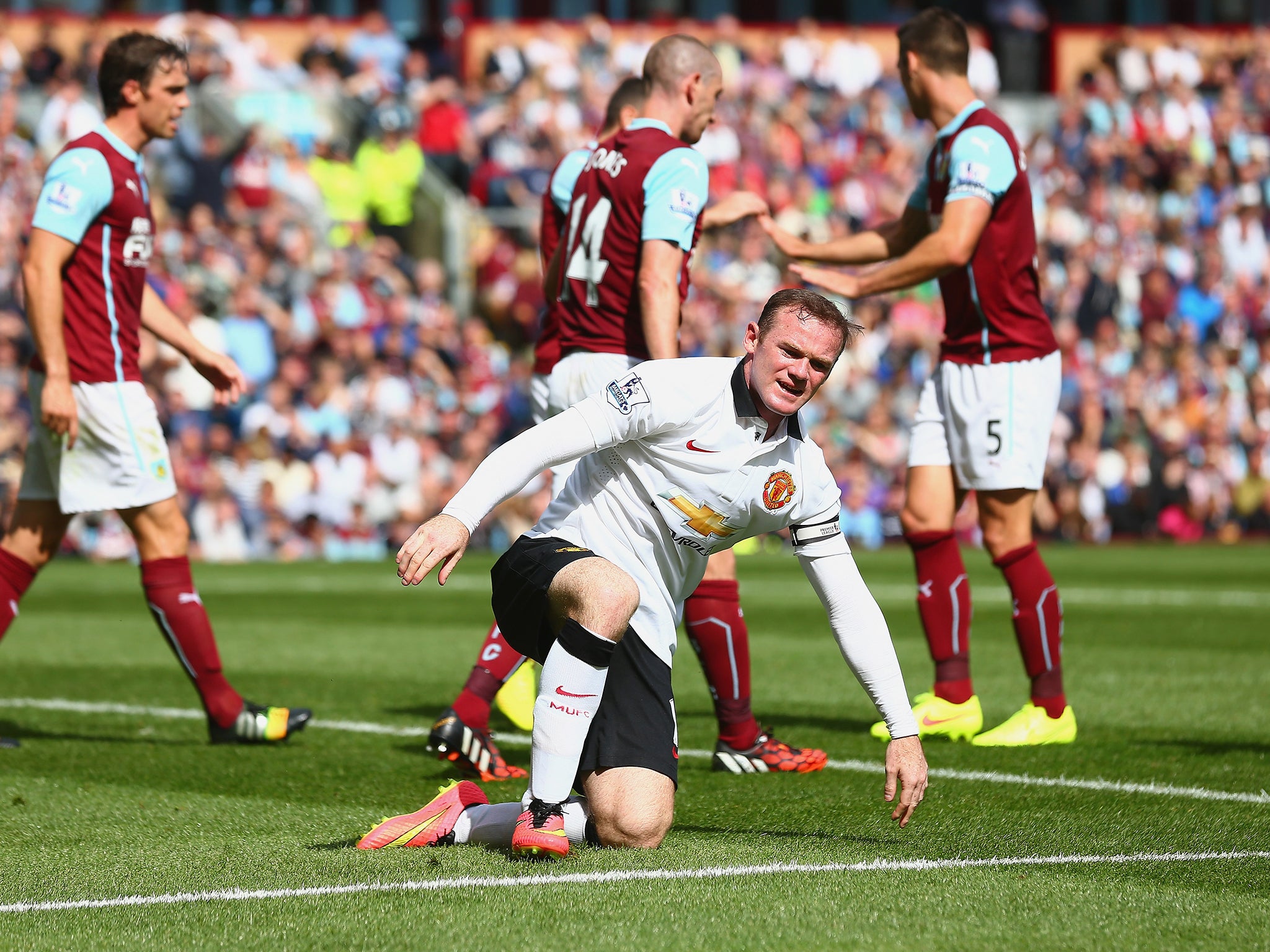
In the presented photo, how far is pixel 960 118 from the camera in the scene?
7.19m

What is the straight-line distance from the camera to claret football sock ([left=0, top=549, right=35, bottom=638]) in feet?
22.1

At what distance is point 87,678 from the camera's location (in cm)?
908

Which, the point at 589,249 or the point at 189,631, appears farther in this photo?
the point at 189,631

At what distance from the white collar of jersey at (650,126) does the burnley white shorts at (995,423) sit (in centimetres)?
158

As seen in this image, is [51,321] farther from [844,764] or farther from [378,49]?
[378,49]

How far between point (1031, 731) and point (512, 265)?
53.1 ft

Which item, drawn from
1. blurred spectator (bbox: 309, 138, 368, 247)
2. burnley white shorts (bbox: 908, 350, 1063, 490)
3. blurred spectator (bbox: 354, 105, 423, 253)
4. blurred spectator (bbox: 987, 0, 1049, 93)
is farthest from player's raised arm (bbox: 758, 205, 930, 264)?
blurred spectator (bbox: 987, 0, 1049, 93)

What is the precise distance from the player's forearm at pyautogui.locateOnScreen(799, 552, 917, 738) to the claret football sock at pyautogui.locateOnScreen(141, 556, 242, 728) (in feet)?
9.39

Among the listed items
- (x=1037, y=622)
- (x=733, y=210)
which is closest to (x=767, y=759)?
(x=1037, y=622)

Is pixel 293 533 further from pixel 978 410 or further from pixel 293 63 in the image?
pixel 978 410

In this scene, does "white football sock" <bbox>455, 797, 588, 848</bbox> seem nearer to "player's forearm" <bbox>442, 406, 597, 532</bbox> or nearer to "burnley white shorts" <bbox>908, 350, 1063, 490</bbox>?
"player's forearm" <bbox>442, 406, 597, 532</bbox>

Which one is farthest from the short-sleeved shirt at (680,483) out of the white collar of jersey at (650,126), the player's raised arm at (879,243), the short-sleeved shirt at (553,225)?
the player's raised arm at (879,243)

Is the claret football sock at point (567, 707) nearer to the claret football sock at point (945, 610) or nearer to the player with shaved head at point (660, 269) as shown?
the player with shaved head at point (660, 269)

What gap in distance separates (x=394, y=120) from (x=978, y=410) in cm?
1652
